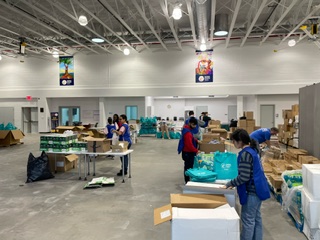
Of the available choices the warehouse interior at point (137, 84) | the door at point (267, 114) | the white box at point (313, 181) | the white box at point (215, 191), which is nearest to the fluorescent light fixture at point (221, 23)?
the warehouse interior at point (137, 84)

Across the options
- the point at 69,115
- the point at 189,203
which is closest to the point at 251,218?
the point at 189,203

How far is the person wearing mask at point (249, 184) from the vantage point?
2244 millimetres

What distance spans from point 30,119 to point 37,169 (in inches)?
484

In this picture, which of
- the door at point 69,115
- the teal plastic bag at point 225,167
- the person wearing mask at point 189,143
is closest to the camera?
the teal plastic bag at point 225,167

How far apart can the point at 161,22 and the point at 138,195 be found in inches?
345

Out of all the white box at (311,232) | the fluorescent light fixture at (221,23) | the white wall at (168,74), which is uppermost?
the fluorescent light fixture at (221,23)

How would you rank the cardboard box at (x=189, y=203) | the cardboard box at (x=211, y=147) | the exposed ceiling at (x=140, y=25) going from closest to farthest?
the cardboard box at (x=189, y=203) → the cardboard box at (x=211, y=147) → the exposed ceiling at (x=140, y=25)

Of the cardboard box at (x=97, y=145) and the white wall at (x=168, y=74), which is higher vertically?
the white wall at (x=168, y=74)

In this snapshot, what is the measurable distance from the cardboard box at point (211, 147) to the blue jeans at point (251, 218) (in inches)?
101

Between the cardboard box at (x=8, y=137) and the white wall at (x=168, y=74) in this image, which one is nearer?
the cardboard box at (x=8, y=137)

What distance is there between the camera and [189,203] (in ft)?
7.00

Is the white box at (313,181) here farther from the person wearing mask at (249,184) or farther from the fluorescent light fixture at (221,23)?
the fluorescent light fixture at (221,23)

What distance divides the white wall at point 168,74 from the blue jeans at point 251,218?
444 inches

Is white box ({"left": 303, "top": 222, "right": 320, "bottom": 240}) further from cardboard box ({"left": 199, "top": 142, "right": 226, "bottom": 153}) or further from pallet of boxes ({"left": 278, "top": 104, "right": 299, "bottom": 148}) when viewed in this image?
pallet of boxes ({"left": 278, "top": 104, "right": 299, "bottom": 148})
